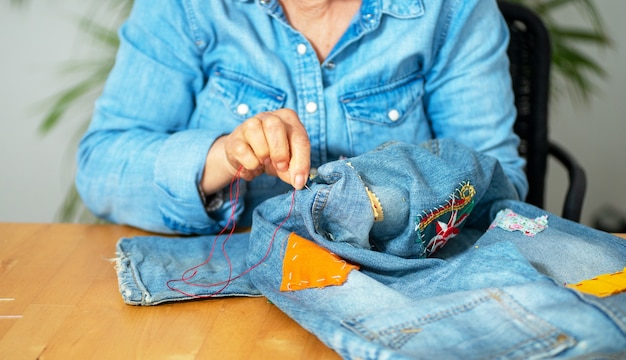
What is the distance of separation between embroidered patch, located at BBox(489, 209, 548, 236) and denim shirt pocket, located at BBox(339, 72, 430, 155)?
284mm

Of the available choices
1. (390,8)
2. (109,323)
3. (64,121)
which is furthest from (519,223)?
(64,121)

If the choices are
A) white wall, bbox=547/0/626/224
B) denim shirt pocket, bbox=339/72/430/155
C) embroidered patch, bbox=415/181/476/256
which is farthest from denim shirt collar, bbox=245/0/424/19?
white wall, bbox=547/0/626/224

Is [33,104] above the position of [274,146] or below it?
below

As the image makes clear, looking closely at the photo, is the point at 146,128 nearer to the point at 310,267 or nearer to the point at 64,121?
the point at 310,267

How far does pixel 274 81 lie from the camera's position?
1.23 metres

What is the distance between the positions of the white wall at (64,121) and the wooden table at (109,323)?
118 centimetres

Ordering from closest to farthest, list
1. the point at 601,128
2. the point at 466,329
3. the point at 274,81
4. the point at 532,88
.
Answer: the point at 466,329 < the point at 274,81 < the point at 532,88 < the point at 601,128

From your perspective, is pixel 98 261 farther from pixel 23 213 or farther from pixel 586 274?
pixel 23 213

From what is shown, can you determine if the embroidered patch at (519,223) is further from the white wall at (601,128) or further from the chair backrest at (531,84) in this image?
the white wall at (601,128)

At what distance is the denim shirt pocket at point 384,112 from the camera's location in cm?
125

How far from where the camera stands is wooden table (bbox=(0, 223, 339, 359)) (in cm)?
82

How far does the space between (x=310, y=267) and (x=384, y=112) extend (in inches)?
17.8

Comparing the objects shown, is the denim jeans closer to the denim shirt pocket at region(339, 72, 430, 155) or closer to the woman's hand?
the woman's hand

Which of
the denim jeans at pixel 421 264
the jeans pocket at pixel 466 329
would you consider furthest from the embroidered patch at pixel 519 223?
the jeans pocket at pixel 466 329
